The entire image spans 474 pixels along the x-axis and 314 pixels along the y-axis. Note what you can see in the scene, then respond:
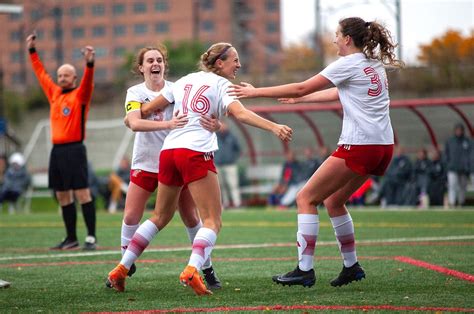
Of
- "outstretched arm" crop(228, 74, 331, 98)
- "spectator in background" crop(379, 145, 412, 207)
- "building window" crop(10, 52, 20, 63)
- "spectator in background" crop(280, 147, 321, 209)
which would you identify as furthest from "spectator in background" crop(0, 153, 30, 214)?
"building window" crop(10, 52, 20, 63)

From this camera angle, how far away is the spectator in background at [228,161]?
2475 cm

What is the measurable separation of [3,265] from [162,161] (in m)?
3.43

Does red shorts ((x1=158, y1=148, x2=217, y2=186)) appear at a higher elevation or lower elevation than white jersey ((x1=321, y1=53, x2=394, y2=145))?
lower

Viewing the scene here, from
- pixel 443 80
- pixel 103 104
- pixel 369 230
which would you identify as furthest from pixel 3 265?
pixel 103 104

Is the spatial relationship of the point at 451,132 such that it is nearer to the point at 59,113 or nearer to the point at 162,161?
the point at 59,113

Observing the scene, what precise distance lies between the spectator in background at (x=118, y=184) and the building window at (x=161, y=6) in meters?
92.8

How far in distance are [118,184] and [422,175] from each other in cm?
788

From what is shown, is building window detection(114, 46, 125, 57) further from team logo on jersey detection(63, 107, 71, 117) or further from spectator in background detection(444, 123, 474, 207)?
team logo on jersey detection(63, 107, 71, 117)

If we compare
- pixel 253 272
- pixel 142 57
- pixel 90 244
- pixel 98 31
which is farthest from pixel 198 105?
pixel 98 31

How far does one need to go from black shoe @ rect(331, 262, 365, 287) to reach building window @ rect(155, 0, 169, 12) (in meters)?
111

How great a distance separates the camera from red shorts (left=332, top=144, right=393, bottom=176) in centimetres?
777

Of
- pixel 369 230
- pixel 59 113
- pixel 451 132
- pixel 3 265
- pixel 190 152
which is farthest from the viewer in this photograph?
pixel 451 132

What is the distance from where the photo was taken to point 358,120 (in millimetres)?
7766

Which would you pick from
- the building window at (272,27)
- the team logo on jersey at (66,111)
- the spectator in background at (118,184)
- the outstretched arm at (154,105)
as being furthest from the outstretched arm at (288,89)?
the building window at (272,27)
